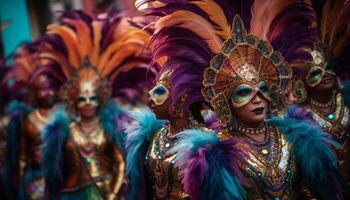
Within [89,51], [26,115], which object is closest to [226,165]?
[89,51]

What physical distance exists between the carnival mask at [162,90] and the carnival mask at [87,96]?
2.10 meters

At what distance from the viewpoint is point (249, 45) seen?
447 cm

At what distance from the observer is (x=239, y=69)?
4.41m

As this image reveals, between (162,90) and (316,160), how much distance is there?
1.31m

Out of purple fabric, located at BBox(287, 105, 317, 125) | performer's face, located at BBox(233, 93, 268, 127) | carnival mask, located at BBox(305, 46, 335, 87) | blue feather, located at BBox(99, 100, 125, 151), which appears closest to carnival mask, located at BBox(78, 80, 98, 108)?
blue feather, located at BBox(99, 100, 125, 151)

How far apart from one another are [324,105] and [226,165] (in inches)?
80.5

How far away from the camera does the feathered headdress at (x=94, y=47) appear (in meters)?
Answer: 7.37

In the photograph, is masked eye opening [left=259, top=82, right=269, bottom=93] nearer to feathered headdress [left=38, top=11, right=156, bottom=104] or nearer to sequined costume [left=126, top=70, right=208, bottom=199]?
sequined costume [left=126, top=70, right=208, bottom=199]

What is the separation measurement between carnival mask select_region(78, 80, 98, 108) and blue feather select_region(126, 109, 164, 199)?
65.2 inches

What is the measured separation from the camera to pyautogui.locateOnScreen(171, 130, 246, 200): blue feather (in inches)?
161

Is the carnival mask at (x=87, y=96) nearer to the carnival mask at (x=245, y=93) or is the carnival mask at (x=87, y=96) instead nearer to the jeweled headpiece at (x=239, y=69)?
the jeweled headpiece at (x=239, y=69)

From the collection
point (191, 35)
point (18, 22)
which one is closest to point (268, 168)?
point (191, 35)

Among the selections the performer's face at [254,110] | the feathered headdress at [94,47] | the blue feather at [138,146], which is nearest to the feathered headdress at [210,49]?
the performer's face at [254,110]

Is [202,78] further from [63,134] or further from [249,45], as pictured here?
[63,134]
